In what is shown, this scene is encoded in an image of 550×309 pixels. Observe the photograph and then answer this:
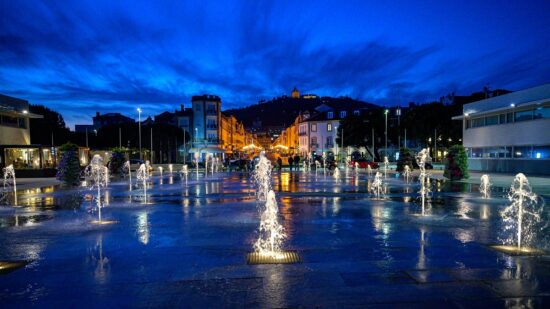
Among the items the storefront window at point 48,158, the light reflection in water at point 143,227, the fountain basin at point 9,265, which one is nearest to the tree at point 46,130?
the storefront window at point 48,158

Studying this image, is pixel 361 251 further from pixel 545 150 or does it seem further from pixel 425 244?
pixel 545 150

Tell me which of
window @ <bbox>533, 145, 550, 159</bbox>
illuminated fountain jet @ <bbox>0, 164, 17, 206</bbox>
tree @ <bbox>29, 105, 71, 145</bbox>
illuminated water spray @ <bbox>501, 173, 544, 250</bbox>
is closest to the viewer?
illuminated water spray @ <bbox>501, 173, 544, 250</bbox>

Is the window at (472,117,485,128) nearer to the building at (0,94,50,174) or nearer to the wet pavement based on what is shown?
the wet pavement

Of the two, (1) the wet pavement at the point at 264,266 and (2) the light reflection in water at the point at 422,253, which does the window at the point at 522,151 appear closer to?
(1) the wet pavement at the point at 264,266

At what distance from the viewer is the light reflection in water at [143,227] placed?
30.3 feet

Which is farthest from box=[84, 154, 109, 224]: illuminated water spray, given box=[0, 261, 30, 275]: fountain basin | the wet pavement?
box=[0, 261, 30, 275]: fountain basin

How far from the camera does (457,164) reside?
92.4 ft

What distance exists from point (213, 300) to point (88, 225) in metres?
7.32

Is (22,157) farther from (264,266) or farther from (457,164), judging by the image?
(264,266)

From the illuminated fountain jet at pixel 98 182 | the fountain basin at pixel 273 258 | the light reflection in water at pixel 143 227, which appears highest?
the illuminated fountain jet at pixel 98 182

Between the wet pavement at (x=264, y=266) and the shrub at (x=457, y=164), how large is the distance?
15671 millimetres

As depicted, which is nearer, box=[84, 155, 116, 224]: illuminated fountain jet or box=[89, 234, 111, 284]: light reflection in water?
box=[89, 234, 111, 284]: light reflection in water

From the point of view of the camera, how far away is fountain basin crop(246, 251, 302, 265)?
23.7 feet

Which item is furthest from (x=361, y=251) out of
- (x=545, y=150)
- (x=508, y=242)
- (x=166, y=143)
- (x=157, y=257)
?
(x=166, y=143)
